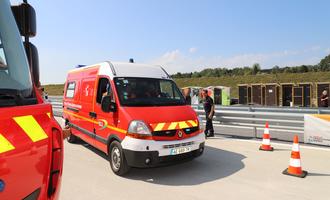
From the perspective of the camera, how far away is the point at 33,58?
2.69 m

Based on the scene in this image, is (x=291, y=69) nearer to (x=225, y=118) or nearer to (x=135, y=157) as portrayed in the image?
(x=225, y=118)

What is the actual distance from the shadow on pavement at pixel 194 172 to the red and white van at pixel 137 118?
1.13 ft

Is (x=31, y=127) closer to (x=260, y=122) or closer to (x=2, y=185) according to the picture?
(x=2, y=185)

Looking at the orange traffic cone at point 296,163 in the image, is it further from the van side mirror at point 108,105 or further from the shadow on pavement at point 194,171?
the van side mirror at point 108,105

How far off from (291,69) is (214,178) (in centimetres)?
5238

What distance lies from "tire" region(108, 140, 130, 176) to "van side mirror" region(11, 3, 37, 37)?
3285 mm

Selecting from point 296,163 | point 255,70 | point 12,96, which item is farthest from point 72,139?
point 255,70

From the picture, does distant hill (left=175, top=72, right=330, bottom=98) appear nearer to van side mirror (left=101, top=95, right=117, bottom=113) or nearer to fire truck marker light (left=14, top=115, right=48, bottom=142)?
van side mirror (left=101, top=95, right=117, bottom=113)

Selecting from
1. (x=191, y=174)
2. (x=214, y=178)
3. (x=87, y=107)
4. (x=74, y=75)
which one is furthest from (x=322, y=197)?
(x=74, y=75)

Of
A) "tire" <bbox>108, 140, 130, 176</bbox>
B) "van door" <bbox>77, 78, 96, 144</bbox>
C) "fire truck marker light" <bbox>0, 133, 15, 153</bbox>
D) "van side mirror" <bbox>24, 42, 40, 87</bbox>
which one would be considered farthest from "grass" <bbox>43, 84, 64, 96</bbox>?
"fire truck marker light" <bbox>0, 133, 15, 153</bbox>

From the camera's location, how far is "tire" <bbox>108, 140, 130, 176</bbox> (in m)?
5.41

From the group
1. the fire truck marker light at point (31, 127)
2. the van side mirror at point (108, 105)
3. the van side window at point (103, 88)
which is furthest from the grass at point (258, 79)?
the fire truck marker light at point (31, 127)

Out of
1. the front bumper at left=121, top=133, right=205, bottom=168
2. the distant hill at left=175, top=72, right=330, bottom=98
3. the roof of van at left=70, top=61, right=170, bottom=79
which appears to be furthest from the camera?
the distant hill at left=175, top=72, right=330, bottom=98

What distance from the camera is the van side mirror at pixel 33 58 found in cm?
264
